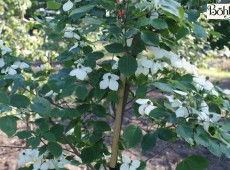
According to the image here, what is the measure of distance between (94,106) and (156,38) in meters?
0.40

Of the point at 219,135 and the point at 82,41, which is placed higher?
the point at 82,41

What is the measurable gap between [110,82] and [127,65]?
0.35 ft

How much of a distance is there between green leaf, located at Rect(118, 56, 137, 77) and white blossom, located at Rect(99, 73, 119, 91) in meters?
0.09

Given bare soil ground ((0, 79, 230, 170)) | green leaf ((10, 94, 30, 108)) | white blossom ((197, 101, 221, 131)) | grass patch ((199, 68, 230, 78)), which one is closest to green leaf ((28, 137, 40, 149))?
green leaf ((10, 94, 30, 108))

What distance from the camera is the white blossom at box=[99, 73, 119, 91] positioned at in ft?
3.47

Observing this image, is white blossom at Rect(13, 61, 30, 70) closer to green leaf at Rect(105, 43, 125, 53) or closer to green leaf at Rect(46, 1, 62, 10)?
green leaf at Rect(46, 1, 62, 10)

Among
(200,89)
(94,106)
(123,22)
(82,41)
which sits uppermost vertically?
(123,22)

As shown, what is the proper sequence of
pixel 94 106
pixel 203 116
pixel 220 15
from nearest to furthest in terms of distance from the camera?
pixel 203 116
pixel 94 106
pixel 220 15

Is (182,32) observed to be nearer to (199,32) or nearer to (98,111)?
(199,32)

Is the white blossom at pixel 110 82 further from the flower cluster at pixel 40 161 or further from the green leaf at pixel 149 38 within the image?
the flower cluster at pixel 40 161

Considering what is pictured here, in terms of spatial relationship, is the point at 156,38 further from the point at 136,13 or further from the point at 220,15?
the point at 220,15

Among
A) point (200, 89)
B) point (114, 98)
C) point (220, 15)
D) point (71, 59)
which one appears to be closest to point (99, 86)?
point (114, 98)

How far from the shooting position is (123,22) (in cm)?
94

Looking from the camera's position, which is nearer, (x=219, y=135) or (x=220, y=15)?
(x=219, y=135)
